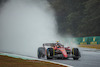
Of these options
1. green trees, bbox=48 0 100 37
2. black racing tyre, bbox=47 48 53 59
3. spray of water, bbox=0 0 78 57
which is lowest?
black racing tyre, bbox=47 48 53 59

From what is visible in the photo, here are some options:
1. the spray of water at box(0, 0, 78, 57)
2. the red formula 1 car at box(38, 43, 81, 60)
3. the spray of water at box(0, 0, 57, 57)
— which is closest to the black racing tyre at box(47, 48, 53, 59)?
the red formula 1 car at box(38, 43, 81, 60)

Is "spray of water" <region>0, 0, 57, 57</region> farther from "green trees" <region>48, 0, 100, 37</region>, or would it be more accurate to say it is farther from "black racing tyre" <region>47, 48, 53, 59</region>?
"green trees" <region>48, 0, 100, 37</region>

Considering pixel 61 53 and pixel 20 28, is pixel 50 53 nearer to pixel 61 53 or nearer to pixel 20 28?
pixel 61 53

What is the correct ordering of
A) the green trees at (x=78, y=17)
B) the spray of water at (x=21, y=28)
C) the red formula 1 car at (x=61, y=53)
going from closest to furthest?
1. the red formula 1 car at (x=61, y=53)
2. the spray of water at (x=21, y=28)
3. the green trees at (x=78, y=17)

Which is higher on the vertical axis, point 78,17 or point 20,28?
point 78,17

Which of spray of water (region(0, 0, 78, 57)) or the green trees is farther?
the green trees

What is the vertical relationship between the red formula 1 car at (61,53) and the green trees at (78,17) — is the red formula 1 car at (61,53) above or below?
below

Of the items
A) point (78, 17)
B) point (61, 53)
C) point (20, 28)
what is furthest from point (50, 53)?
point (78, 17)

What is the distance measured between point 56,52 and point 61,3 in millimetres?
66585

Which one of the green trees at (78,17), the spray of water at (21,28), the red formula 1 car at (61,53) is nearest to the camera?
the red formula 1 car at (61,53)

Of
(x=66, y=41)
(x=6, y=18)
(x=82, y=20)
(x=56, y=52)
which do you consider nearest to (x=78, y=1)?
(x=82, y=20)

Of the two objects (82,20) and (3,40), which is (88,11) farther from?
(3,40)

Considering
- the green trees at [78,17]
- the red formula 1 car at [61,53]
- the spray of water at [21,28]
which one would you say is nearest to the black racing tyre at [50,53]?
the red formula 1 car at [61,53]

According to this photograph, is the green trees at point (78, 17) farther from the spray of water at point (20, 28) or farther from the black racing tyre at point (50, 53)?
the black racing tyre at point (50, 53)
